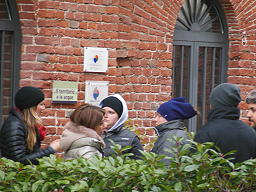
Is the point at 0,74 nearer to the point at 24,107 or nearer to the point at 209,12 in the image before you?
the point at 24,107

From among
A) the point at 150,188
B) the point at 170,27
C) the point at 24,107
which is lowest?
the point at 150,188

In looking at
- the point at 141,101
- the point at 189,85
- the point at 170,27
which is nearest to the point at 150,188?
the point at 141,101

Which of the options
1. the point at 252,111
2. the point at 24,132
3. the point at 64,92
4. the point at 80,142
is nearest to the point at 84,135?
the point at 80,142

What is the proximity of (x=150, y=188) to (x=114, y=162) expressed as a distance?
33cm

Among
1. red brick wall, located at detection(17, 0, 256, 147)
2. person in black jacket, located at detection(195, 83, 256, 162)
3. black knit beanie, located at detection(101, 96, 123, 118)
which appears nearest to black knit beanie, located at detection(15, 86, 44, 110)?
black knit beanie, located at detection(101, 96, 123, 118)

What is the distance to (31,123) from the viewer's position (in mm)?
5586

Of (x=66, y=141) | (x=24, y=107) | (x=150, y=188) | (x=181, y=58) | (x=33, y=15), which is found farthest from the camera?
(x=181, y=58)

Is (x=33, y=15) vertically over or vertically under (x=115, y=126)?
over

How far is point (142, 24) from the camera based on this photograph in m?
8.47

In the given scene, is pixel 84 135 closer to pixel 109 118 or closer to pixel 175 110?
pixel 109 118

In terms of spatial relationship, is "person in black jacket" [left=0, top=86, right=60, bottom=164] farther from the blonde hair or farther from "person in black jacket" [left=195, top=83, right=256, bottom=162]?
"person in black jacket" [left=195, top=83, right=256, bottom=162]

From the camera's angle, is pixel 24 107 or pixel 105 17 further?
pixel 105 17

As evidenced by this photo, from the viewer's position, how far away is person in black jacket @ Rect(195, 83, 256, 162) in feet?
15.8

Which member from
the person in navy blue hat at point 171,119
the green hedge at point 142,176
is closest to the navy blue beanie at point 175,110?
the person in navy blue hat at point 171,119
